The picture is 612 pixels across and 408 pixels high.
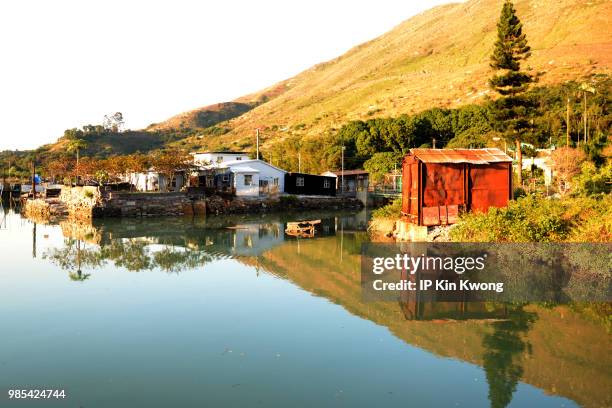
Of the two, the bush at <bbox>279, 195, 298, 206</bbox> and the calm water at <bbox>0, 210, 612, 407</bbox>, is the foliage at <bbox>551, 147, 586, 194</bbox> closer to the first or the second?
the calm water at <bbox>0, 210, 612, 407</bbox>

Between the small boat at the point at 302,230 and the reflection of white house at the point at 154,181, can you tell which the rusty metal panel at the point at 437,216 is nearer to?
the small boat at the point at 302,230

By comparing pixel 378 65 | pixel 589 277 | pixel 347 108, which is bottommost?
pixel 589 277

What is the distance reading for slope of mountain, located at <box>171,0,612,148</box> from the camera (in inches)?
3172

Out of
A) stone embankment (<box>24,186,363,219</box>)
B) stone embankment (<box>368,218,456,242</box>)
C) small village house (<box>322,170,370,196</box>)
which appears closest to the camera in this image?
stone embankment (<box>368,218,456,242</box>)

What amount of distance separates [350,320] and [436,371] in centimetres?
346

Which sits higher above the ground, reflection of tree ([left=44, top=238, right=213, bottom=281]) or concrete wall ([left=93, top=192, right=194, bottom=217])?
concrete wall ([left=93, top=192, right=194, bottom=217])

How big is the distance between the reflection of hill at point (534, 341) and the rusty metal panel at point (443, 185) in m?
5.83

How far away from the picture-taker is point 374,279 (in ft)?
57.9

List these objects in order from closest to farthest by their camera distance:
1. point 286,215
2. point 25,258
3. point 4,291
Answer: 1. point 4,291
2. point 25,258
3. point 286,215

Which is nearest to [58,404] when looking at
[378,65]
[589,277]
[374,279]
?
[374,279]

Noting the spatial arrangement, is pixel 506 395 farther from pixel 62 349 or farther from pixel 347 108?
pixel 347 108

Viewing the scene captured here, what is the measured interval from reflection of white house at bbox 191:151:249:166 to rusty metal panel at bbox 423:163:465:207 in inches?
1178

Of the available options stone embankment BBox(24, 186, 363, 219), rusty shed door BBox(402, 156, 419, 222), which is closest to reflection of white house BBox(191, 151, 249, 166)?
stone embankment BBox(24, 186, 363, 219)

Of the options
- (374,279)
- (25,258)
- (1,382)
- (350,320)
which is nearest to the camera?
(1,382)
